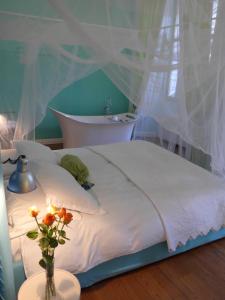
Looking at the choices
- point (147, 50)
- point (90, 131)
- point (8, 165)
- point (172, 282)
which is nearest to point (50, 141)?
point (90, 131)

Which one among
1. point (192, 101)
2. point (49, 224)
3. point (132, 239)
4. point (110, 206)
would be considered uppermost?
point (192, 101)

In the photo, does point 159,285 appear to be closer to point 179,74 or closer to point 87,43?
point 179,74

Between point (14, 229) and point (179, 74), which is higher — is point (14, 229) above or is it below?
below

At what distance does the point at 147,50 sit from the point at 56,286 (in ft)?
5.53

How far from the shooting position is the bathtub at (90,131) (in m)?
3.69

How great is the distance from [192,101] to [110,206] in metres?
1.30

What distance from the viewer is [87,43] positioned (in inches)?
74.1

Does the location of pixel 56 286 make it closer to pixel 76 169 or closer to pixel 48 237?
pixel 48 237

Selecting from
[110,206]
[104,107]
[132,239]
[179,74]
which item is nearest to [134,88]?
[179,74]

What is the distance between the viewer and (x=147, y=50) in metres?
1.98

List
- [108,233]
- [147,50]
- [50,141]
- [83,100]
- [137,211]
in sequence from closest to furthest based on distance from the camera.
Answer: [108,233]
[137,211]
[147,50]
[50,141]
[83,100]

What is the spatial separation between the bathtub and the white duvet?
1.11 m

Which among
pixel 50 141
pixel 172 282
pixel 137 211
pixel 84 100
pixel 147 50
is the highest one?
pixel 147 50

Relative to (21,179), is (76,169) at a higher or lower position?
lower
